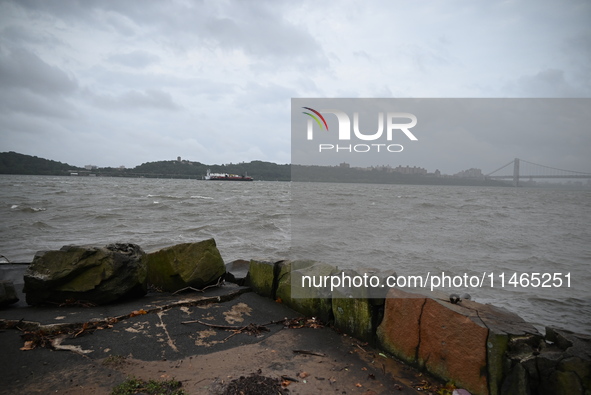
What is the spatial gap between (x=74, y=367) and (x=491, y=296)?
25.3ft

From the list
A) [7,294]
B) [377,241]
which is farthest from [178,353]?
[377,241]

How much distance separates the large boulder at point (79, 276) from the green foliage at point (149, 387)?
2.01m

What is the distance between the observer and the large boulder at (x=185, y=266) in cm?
528

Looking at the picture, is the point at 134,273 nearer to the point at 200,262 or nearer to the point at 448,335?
the point at 200,262

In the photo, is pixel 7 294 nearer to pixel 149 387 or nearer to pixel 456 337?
pixel 149 387

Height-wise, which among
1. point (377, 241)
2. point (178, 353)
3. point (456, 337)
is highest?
point (456, 337)

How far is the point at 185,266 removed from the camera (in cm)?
528

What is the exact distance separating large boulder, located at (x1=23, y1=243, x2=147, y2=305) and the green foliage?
2.01 m

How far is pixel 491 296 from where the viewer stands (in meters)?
7.93

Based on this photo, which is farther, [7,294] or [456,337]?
[7,294]

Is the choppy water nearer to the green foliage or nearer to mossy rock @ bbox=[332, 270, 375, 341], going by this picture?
mossy rock @ bbox=[332, 270, 375, 341]

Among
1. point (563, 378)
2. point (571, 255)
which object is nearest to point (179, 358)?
point (563, 378)

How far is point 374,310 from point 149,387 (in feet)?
7.33

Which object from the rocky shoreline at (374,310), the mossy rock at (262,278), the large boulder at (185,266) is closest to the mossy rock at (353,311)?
the rocky shoreline at (374,310)
